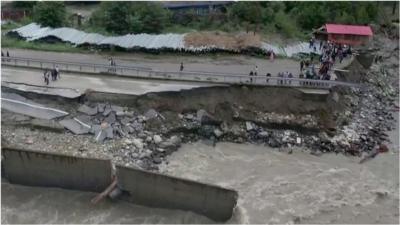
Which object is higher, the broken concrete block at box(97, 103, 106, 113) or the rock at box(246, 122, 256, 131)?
the broken concrete block at box(97, 103, 106, 113)

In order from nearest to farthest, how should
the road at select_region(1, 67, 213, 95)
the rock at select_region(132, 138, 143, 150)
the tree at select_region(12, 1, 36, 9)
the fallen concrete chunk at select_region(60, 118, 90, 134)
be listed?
the rock at select_region(132, 138, 143, 150) → the fallen concrete chunk at select_region(60, 118, 90, 134) → the road at select_region(1, 67, 213, 95) → the tree at select_region(12, 1, 36, 9)

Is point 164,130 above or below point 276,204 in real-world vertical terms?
above

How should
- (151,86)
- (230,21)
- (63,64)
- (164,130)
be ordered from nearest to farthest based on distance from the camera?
(164,130) < (151,86) < (63,64) < (230,21)

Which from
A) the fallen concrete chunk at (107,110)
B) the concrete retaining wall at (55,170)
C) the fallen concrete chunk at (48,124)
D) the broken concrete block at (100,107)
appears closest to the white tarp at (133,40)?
the broken concrete block at (100,107)

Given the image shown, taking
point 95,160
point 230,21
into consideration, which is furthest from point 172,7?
point 95,160

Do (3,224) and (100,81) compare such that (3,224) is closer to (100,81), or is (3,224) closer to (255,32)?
(100,81)

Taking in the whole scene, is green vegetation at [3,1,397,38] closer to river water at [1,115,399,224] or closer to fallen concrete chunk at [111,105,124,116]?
fallen concrete chunk at [111,105,124,116]

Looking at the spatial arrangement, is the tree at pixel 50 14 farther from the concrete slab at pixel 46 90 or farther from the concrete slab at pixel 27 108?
the concrete slab at pixel 27 108

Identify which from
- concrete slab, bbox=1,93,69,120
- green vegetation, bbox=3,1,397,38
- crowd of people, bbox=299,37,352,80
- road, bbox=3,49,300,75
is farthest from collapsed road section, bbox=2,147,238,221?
green vegetation, bbox=3,1,397,38
